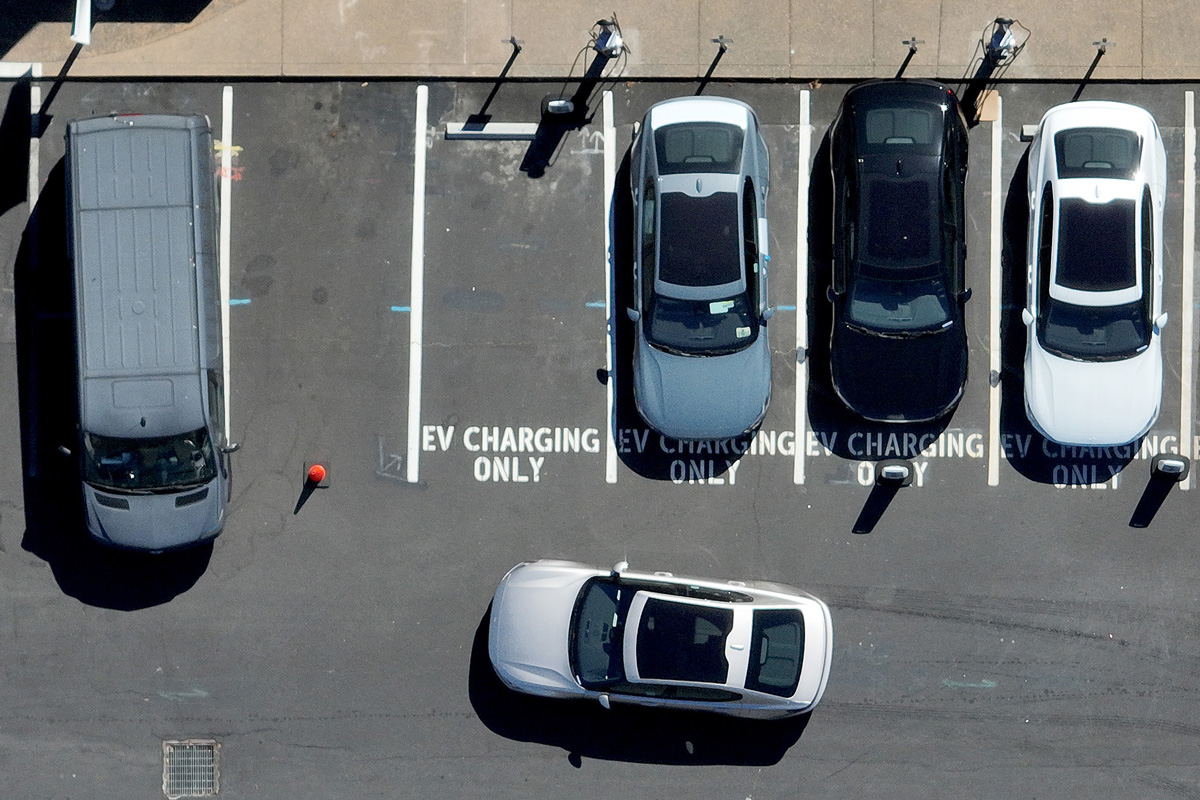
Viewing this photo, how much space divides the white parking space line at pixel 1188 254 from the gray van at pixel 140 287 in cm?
1252

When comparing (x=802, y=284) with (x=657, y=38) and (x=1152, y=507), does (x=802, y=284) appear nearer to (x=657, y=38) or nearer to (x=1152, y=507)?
(x=657, y=38)

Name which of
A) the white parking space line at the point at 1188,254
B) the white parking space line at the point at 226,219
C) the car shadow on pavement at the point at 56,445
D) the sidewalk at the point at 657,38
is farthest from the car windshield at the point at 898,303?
the car shadow on pavement at the point at 56,445

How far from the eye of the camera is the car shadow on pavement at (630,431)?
13.8 meters

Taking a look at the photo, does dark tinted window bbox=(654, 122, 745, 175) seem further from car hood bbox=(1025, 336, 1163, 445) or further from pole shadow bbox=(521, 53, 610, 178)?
car hood bbox=(1025, 336, 1163, 445)

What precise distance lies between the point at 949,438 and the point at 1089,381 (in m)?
1.84

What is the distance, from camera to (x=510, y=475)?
1383cm

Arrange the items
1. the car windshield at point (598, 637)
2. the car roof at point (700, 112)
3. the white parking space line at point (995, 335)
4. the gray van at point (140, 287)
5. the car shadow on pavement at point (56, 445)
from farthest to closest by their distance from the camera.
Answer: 1. the white parking space line at point (995, 335)
2. the car shadow on pavement at point (56, 445)
3. the car windshield at point (598, 637)
4. the car roof at point (700, 112)
5. the gray van at point (140, 287)

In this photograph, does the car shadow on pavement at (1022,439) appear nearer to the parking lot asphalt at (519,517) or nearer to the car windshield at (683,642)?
the parking lot asphalt at (519,517)

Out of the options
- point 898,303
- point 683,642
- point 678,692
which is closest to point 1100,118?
point 898,303

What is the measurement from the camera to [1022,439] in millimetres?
13758

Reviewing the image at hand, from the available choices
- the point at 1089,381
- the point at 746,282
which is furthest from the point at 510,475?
the point at 1089,381

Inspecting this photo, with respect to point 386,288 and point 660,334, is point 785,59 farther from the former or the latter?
point 386,288

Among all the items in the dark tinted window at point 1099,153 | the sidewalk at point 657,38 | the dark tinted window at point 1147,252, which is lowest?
the dark tinted window at point 1147,252

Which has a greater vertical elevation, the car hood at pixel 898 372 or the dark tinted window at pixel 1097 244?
the dark tinted window at pixel 1097 244
